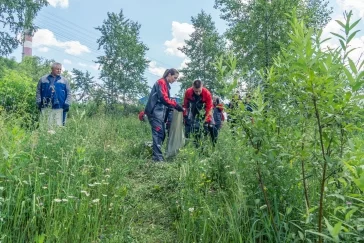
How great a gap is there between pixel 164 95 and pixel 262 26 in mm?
11384

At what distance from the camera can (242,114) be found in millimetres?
2197

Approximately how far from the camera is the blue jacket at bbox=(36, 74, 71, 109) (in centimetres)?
692

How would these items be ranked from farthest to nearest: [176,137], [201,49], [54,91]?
[201,49], [54,91], [176,137]

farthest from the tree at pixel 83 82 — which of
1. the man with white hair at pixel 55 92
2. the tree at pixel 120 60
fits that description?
the man with white hair at pixel 55 92

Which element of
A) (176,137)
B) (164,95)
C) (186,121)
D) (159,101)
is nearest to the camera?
(164,95)

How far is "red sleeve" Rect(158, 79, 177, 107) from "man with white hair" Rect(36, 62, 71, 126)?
7.62ft

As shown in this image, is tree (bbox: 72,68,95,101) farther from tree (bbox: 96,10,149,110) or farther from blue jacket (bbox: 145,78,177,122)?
blue jacket (bbox: 145,78,177,122)

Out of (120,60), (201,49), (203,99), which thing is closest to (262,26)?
(120,60)

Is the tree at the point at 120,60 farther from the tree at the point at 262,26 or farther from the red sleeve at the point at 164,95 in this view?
the red sleeve at the point at 164,95

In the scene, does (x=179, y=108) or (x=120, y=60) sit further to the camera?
(x=120, y=60)

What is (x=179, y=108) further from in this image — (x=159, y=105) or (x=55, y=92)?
(x=55, y=92)

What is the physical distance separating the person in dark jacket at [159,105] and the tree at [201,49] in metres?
20.4

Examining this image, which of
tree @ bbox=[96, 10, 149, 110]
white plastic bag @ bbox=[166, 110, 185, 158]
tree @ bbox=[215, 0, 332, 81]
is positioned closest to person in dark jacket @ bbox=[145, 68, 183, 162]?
white plastic bag @ bbox=[166, 110, 185, 158]

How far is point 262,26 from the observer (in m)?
15.8
